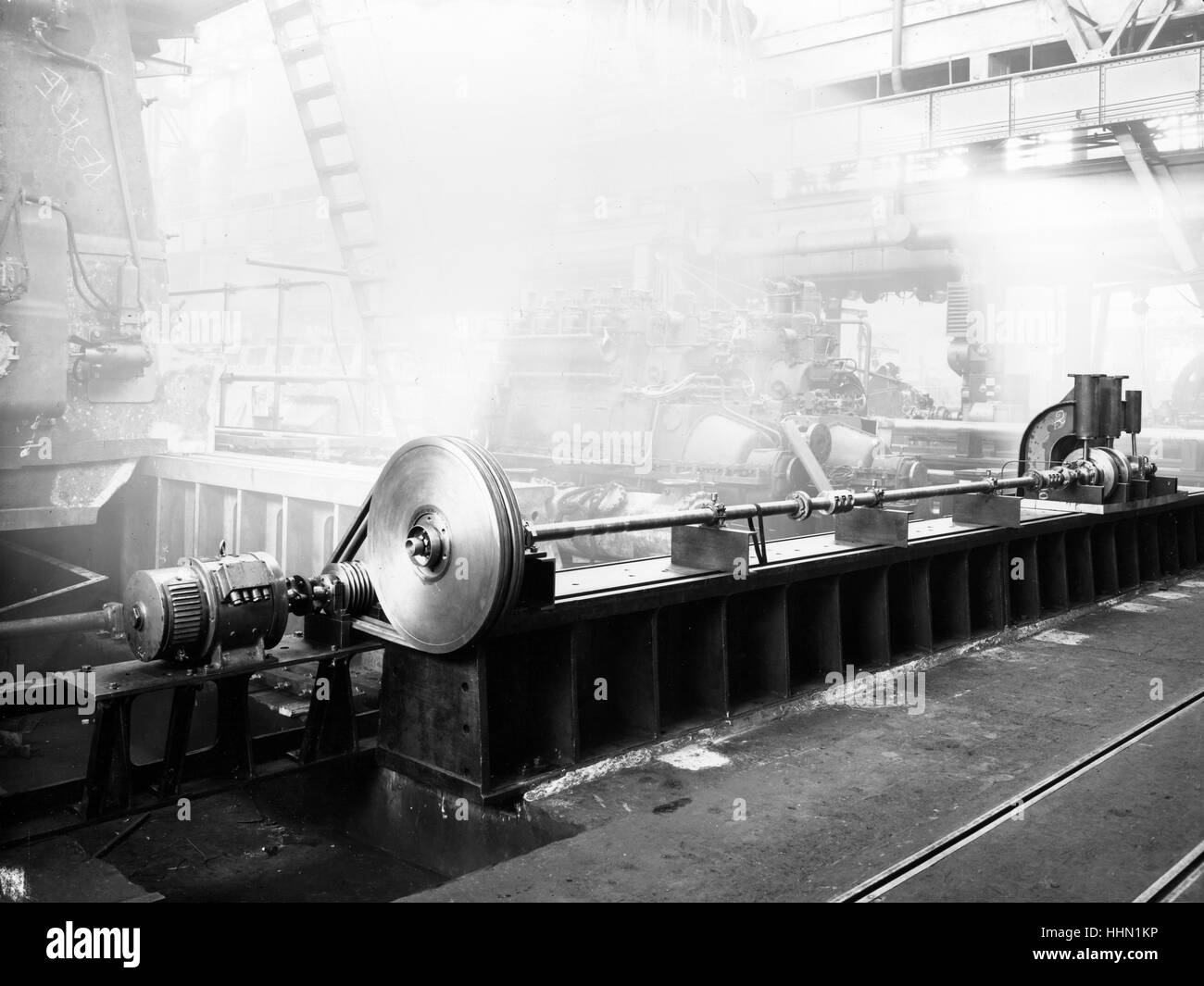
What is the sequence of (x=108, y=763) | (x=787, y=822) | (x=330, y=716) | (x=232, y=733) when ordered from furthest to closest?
(x=330, y=716), (x=232, y=733), (x=108, y=763), (x=787, y=822)

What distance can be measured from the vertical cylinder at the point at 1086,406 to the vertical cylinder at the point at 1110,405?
0.12 feet

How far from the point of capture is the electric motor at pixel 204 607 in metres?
2.93

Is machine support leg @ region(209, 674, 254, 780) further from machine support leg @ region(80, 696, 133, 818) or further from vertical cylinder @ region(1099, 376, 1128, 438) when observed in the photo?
vertical cylinder @ region(1099, 376, 1128, 438)

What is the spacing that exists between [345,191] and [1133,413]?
647 cm

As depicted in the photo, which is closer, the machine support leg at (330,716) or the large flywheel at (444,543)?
the large flywheel at (444,543)

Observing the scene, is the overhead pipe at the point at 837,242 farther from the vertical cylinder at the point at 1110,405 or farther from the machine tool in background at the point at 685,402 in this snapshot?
the vertical cylinder at the point at 1110,405

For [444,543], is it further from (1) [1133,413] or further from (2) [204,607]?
(1) [1133,413]

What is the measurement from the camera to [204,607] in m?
2.98

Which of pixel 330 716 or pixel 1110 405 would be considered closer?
pixel 330 716

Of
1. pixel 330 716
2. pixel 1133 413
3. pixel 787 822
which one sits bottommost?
pixel 787 822

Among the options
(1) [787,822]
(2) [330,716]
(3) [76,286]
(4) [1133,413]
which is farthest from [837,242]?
(1) [787,822]

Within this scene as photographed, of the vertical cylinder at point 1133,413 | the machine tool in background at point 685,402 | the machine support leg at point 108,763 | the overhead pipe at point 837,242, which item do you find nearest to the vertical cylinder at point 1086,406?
the vertical cylinder at point 1133,413
